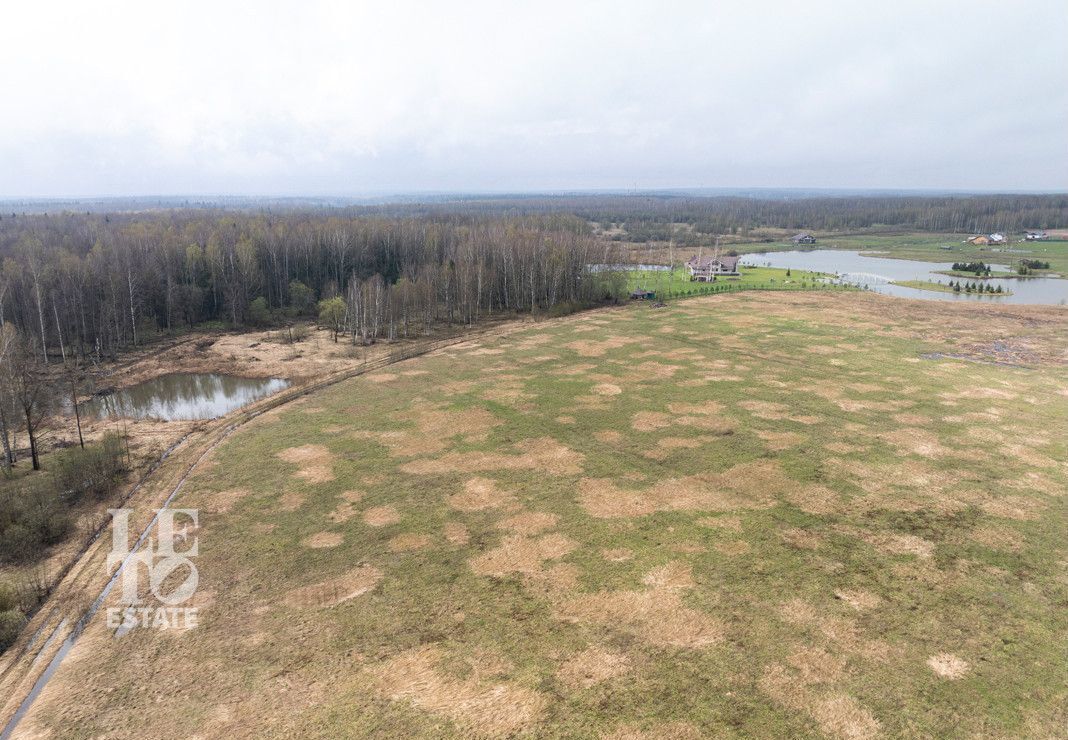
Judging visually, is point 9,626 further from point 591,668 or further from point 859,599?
point 859,599

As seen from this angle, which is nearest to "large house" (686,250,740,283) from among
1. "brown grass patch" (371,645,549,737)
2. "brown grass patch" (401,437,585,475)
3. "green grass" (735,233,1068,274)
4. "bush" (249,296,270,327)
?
"green grass" (735,233,1068,274)

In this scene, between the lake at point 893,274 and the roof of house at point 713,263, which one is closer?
the lake at point 893,274

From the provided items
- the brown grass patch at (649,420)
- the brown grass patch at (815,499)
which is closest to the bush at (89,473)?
the brown grass patch at (649,420)

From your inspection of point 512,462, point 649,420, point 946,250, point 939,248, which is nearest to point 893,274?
point 946,250

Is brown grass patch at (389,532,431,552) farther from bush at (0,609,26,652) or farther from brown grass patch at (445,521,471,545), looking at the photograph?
bush at (0,609,26,652)

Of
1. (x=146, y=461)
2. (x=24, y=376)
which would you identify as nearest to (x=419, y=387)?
(x=146, y=461)

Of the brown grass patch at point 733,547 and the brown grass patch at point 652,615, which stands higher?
the brown grass patch at point 733,547

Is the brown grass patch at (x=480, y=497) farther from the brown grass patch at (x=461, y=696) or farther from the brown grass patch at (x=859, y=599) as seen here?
the brown grass patch at (x=859, y=599)
